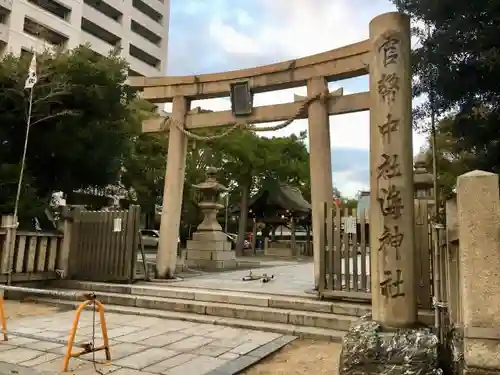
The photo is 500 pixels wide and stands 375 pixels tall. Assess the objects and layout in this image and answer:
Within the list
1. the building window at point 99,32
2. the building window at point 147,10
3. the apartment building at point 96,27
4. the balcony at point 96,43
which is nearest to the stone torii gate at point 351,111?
the apartment building at point 96,27

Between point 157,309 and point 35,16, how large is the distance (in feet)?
95.6

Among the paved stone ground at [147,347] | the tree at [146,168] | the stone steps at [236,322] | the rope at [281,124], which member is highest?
the tree at [146,168]

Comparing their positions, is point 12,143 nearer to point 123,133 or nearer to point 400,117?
point 123,133

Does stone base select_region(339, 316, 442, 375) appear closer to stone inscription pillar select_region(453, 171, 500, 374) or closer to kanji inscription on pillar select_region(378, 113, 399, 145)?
stone inscription pillar select_region(453, 171, 500, 374)

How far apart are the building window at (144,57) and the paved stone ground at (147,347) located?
1467 inches

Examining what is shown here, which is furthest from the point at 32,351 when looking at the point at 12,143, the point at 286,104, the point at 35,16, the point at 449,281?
the point at 35,16

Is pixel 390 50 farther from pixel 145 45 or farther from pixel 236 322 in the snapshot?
pixel 145 45

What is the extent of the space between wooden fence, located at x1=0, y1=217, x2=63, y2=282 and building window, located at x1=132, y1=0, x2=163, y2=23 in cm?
3592

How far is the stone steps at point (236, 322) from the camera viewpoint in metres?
5.84

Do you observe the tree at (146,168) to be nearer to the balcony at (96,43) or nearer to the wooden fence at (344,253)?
the balcony at (96,43)

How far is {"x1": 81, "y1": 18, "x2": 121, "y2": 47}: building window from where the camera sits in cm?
3488

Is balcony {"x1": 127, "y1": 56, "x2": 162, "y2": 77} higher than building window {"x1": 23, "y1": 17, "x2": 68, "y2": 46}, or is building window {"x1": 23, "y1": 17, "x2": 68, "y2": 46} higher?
balcony {"x1": 127, "y1": 56, "x2": 162, "y2": 77}

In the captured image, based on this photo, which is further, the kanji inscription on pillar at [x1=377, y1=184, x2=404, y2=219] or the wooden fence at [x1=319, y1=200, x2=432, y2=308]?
the wooden fence at [x1=319, y1=200, x2=432, y2=308]

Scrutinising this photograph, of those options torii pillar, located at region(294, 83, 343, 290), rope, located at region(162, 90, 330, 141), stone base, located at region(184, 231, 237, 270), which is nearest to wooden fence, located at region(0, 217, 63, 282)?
rope, located at region(162, 90, 330, 141)
